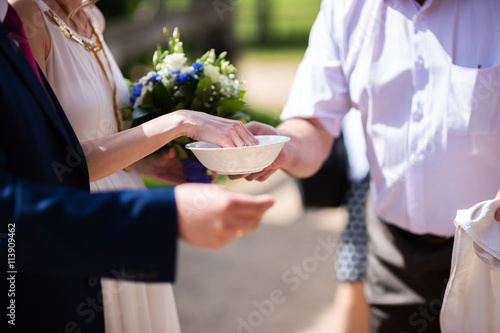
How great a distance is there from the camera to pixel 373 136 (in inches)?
82.6

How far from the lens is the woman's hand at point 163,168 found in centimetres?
217

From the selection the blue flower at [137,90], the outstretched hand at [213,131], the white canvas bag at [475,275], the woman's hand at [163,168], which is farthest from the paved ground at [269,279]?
the outstretched hand at [213,131]

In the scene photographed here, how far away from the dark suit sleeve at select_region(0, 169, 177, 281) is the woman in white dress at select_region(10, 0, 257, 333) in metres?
0.55

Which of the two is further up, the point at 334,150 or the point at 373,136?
the point at 373,136

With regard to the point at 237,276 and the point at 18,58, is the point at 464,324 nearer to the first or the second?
the point at 18,58

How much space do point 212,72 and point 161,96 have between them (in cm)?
22

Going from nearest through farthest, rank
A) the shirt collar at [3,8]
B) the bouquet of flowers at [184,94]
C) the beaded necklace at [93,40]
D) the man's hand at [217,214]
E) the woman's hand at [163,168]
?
the man's hand at [217,214] < the shirt collar at [3,8] < the beaded necklace at [93,40] < the bouquet of flowers at [184,94] < the woman's hand at [163,168]

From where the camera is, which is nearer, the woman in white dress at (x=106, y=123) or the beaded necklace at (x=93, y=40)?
the woman in white dress at (x=106, y=123)

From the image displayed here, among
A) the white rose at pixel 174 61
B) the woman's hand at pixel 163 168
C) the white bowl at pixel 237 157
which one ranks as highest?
the white rose at pixel 174 61

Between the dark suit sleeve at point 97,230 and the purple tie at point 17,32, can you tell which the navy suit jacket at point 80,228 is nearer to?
the dark suit sleeve at point 97,230

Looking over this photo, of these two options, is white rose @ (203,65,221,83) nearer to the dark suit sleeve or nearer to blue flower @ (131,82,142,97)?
blue flower @ (131,82,142,97)

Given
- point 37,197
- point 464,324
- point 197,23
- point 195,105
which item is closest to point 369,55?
point 195,105

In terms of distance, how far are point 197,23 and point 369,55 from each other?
7.22m

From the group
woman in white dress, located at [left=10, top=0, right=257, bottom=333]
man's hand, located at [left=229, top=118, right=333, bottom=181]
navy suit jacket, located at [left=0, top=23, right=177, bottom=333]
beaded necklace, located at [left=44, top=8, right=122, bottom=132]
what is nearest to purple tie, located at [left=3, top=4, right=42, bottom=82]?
navy suit jacket, located at [left=0, top=23, right=177, bottom=333]
